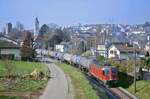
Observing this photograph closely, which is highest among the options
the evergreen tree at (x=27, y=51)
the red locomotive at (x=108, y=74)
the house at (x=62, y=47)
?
the house at (x=62, y=47)

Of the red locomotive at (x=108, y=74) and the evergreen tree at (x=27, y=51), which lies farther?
the evergreen tree at (x=27, y=51)

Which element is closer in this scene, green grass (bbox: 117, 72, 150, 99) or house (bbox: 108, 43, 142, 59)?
green grass (bbox: 117, 72, 150, 99)

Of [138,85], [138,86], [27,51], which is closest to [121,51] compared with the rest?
[27,51]

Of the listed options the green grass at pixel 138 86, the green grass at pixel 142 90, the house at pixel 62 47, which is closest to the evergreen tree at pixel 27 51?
the green grass at pixel 138 86

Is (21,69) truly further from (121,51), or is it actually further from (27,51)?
(121,51)

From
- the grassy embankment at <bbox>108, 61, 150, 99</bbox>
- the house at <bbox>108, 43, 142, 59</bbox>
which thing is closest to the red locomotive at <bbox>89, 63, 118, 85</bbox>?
the grassy embankment at <bbox>108, 61, 150, 99</bbox>

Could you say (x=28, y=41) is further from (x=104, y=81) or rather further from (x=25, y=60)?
(x=104, y=81)

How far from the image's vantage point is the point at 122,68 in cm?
6812

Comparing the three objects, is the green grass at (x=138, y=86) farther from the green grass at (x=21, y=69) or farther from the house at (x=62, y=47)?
the house at (x=62, y=47)

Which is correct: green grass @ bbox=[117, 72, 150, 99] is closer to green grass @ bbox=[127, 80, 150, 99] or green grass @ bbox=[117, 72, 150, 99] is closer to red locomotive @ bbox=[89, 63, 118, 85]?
green grass @ bbox=[127, 80, 150, 99]

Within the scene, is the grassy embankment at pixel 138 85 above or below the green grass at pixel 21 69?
below

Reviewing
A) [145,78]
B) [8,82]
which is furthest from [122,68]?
[8,82]

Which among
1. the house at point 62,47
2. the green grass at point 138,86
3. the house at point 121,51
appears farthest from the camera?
the house at point 62,47

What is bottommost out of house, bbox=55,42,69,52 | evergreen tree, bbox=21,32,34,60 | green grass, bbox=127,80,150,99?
green grass, bbox=127,80,150,99
